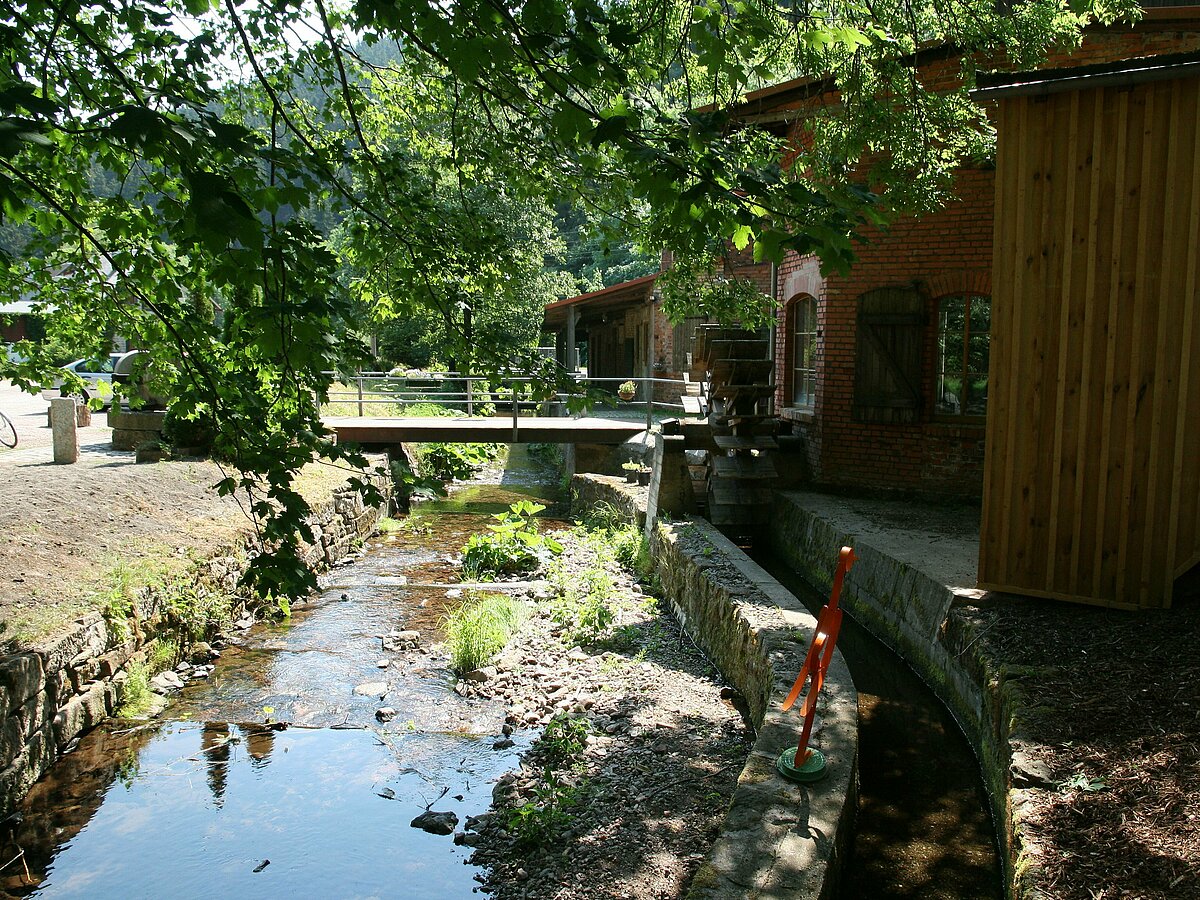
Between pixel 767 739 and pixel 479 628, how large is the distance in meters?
3.99

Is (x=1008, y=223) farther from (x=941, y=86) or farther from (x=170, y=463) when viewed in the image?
(x=170, y=463)

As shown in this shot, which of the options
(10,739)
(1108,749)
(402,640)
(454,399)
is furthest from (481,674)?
(454,399)

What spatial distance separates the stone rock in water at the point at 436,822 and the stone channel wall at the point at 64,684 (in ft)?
5.94

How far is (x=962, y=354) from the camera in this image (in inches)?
408

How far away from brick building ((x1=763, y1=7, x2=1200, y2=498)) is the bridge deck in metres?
5.85

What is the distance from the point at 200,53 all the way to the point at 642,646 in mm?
5335

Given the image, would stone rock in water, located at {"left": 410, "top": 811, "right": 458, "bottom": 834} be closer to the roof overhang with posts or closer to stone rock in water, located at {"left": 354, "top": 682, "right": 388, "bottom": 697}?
stone rock in water, located at {"left": 354, "top": 682, "right": 388, "bottom": 697}

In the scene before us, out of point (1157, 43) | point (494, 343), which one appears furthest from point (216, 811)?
point (1157, 43)

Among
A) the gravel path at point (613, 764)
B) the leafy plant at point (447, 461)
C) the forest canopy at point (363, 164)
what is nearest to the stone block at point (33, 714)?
the forest canopy at point (363, 164)

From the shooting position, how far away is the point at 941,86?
32.9 ft

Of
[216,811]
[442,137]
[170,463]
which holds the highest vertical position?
[442,137]

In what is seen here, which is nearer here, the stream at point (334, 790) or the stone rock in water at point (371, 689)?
the stream at point (334, 790)

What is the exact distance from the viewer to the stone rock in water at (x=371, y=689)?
23.2 ft

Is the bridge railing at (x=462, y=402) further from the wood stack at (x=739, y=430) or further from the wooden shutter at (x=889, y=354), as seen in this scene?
the wooden shutter at (x=889, y=354)
